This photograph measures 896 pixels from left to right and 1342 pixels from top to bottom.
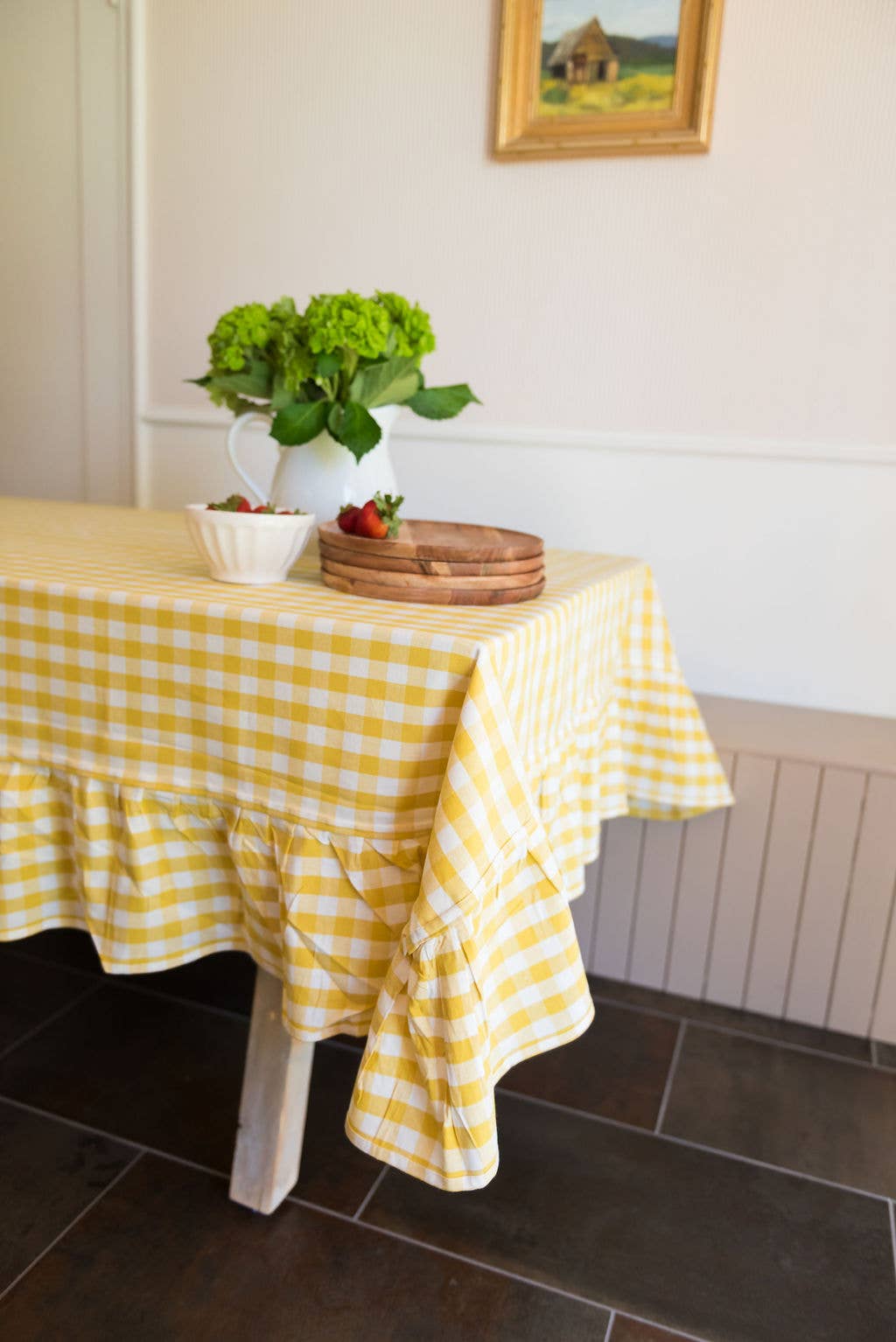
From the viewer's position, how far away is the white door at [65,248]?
2.14m

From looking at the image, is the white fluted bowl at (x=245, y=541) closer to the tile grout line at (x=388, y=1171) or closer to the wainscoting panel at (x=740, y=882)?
the tile grout line at (x=388, y=1171)

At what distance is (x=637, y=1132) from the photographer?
4.39ft

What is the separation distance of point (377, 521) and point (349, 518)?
0.04 meters

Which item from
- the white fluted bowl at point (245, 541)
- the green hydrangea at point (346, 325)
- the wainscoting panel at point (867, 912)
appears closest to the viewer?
the white fluted bowl at point (245, 541)

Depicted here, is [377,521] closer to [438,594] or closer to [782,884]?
[438,594]

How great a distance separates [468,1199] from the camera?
1.19 meters

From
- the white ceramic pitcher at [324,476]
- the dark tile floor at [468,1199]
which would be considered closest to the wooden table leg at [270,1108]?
the dark tile floor at [468,1199]

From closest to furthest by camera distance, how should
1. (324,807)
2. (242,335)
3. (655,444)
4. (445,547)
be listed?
1. (324,807)
2. (445,547)
3. (242,335)
4. (655,444)

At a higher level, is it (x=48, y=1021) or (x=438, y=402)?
(x=438, y=402)

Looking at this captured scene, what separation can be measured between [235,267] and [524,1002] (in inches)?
68.7

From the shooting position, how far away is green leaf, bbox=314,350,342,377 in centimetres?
118

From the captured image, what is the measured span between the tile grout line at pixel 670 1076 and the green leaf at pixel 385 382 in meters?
1.04

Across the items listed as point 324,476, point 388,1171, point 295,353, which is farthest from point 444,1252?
point 295,353

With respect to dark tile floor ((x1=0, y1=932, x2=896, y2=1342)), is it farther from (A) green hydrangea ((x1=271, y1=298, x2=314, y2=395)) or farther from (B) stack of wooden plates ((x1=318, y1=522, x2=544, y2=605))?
(A) green hydrangea ((x1=271, y1=298, x2=314, y2=395))
